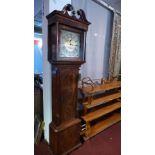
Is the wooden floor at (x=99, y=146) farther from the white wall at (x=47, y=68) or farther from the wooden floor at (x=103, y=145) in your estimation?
the white wall at (x=47, y=68)

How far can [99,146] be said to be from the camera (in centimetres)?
199

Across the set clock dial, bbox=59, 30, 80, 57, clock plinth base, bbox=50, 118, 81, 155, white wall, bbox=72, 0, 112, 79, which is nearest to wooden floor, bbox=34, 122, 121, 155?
clock plinth base, bbox=50, 118, 81, 155

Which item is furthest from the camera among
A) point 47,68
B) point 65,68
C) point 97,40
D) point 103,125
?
point 97,40

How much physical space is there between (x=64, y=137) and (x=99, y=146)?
603 millimetres

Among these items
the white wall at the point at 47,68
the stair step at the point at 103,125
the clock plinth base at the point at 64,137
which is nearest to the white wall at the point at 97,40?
the white wall at the point at 47,68

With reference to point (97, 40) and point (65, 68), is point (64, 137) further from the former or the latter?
point (97, 40)

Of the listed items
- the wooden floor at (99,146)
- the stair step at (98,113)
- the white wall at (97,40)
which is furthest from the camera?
the white wall at (97,40)

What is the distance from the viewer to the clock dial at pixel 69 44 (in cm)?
156

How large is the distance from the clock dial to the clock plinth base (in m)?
0.85

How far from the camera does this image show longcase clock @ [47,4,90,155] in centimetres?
150

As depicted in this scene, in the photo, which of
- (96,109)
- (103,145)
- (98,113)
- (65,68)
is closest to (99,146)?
(103,145)
